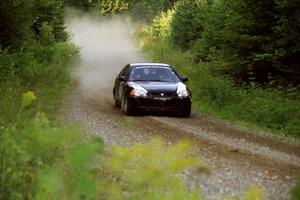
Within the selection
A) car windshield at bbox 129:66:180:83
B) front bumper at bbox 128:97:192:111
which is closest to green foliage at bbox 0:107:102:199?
front bumper at bbox 128:97:192:111

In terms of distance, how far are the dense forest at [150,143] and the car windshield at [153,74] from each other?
1.73 meters

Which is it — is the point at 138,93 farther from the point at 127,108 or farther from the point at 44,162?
the point at 44,162

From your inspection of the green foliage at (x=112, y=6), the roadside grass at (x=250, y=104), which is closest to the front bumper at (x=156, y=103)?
the roadside grass at (x=250, y=104)

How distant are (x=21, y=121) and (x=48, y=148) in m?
0.75

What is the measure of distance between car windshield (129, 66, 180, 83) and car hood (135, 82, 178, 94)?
58 centimetres

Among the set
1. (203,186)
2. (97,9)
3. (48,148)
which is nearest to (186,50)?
(203,186)

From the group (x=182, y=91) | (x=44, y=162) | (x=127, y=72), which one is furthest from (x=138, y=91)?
(x=44, y=162)

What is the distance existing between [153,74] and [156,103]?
6.04 ft

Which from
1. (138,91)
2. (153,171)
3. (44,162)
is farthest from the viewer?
(138,91)

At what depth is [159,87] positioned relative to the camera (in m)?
17.4

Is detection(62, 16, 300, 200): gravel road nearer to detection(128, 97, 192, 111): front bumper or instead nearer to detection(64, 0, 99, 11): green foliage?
detection(128, 97, 192, 111): front bumper

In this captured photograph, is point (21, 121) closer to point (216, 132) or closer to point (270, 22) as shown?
point (216, 132)

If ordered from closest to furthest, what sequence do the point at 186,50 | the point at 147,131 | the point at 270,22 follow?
the point at 147,131 < the point at 270,22 < the point at 186,50

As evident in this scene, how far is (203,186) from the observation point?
8.65 m
